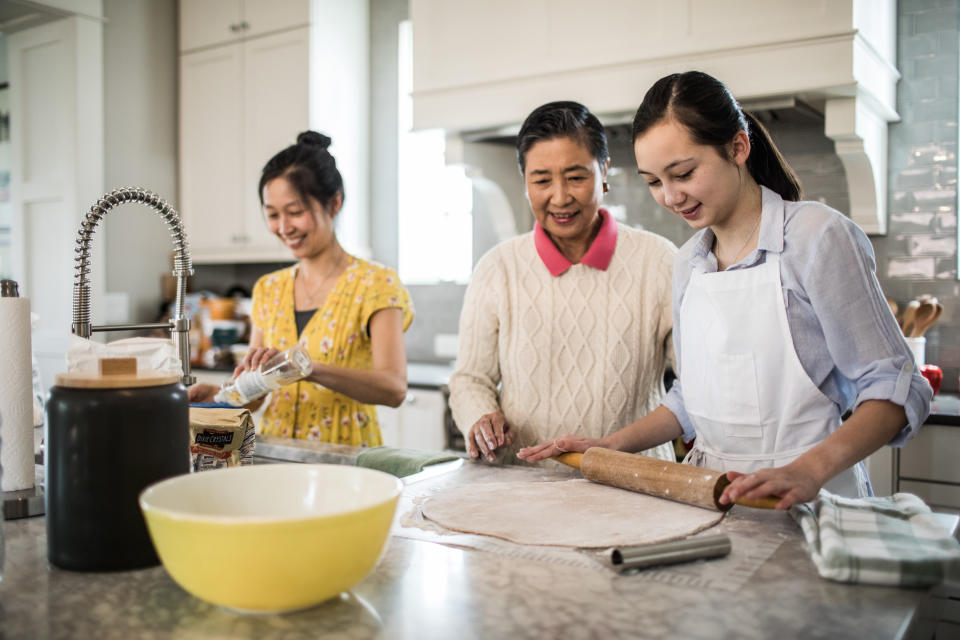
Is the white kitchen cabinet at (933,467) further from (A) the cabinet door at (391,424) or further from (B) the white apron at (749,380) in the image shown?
(A) the cabinet door at (391,424)

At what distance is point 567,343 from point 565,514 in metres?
0.69

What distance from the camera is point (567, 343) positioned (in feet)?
5.67

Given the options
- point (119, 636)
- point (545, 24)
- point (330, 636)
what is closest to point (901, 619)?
point (330, 636)

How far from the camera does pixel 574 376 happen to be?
5.65 ft

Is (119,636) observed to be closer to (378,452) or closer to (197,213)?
(378,452)

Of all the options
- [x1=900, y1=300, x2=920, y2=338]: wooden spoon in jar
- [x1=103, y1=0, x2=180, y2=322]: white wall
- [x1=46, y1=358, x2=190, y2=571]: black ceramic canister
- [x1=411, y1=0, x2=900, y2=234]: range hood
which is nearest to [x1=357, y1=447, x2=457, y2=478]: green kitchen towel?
[x1=46, y1=358, x2=190, y2=571]: black ceramic canister

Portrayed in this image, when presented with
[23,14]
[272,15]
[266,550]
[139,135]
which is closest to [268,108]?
[272,15]

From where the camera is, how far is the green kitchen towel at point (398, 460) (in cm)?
139

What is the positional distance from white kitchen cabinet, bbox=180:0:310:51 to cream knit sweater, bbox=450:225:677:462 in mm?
2454

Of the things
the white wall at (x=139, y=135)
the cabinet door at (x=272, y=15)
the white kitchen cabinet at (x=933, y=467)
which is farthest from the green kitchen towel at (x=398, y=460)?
the white wall at (x=139, y=135)

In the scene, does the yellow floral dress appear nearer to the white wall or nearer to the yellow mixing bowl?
the yellow mixing bowl

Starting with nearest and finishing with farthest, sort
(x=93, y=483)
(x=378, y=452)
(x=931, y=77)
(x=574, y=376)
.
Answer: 1. (x=93, y=483)
2. (x=378, y=452)
3. (x=574, y=376)
4. (x=931, y=77)

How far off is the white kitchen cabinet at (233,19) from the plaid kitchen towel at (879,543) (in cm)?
335

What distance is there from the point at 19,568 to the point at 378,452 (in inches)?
26.1
